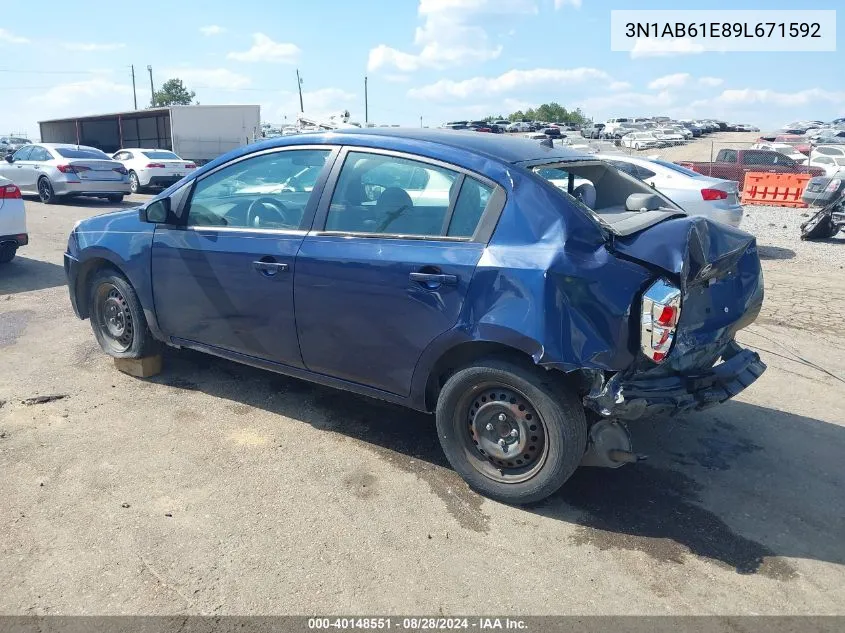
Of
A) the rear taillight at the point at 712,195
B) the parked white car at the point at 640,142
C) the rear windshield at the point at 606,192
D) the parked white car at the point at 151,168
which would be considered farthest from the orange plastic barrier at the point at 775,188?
the parked white car at the point at 640,142

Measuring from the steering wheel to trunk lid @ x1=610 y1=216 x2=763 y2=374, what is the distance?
1.95 metres

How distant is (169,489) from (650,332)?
2.50 metres

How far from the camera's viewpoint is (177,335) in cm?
462

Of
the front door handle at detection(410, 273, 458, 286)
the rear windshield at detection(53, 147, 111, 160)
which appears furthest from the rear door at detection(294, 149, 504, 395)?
the rear windshield at detection(53, 147, 111, 160)

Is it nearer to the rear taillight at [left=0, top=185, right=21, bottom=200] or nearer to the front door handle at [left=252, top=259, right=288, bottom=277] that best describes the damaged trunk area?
the front door handle at [left=252, top=259, right=288, bottom=277]

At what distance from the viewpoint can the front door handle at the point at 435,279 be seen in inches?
131

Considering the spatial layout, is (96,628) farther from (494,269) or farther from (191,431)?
(494,269)

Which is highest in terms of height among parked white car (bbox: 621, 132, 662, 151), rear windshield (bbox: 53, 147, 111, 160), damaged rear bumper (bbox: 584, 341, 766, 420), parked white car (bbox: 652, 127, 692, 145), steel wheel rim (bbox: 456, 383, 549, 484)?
parked white car (bbox: 652, 127, 692, 145)

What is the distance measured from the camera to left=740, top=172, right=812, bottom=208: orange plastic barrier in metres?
17.9

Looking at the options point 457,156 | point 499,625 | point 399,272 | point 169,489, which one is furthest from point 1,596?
point 457,156

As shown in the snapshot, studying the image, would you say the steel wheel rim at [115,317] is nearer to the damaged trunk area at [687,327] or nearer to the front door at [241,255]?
the front door at [241,255]

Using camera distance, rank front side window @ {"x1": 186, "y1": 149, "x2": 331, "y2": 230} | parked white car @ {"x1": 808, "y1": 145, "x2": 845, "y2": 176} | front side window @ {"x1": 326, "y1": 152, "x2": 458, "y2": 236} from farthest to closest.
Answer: parked white car @ {"x1": 808, "y1": 145, "x2": 845, "y2": 176} < front side window @ {"x1": 186, "y1": 149, "x2": 331, "y2": 230} < front side window @ {"x1": 326, "y1": 152, "x2": 458, "y2": 236}

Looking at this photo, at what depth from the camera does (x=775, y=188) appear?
18266 mm

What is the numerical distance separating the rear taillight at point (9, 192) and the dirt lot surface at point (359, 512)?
405 centimetres
